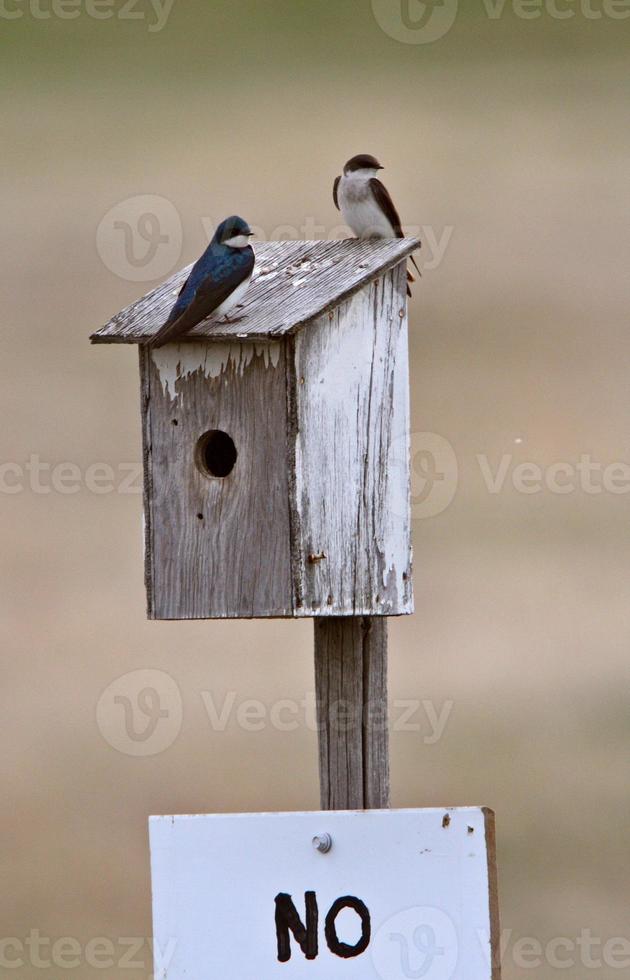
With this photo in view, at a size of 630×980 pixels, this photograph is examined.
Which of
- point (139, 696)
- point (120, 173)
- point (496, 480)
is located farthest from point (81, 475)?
point (120, 173)

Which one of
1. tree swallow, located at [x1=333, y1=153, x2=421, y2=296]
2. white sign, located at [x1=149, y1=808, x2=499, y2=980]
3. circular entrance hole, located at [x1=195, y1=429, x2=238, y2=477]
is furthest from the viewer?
tree swallow, located at [x1=333, y1=153, x2=421, y2=296]

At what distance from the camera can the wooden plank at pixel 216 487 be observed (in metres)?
3.64

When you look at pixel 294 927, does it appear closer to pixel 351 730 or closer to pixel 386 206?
pixel 351 730

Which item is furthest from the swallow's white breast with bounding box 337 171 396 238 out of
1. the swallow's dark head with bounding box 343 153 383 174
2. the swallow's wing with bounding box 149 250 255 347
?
the swallow's wing with bounding box 149 250 255 347

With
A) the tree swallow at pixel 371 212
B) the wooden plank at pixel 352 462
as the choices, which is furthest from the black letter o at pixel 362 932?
the tree swallow at pixel 371 212

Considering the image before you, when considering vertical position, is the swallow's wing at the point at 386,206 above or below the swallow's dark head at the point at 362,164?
below

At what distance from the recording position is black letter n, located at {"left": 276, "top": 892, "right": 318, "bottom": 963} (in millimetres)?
3260

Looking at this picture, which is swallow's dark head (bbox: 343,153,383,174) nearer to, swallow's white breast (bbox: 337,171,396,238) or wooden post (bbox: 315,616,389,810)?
swallow's white breast (bbox: 337,171,396,238)

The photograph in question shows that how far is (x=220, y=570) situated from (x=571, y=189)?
792 centimetres

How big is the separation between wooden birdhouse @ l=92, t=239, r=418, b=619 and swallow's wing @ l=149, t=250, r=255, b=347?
0.03 metres

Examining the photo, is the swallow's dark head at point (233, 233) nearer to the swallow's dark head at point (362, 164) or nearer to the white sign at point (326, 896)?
the swallow's dark head at point (362, 164)

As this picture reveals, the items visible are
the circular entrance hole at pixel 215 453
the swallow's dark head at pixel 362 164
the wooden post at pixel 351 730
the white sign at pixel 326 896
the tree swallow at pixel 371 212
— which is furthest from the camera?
the swallow's dark head at pixel 362 164

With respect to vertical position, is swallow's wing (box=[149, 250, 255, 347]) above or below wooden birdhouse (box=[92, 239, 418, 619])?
above

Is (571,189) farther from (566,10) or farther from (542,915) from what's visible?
(542,915)
